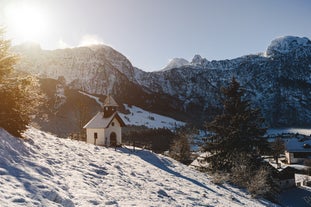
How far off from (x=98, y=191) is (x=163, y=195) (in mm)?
4146

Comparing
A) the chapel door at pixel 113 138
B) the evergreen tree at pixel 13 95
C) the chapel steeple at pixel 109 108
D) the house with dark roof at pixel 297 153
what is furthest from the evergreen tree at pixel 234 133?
the house with dark roof at pixel 297 153

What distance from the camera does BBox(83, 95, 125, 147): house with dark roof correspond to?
38.9 meters

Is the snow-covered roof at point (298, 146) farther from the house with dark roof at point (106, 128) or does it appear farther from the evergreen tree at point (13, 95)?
the evergreen tree at point (13, 95)

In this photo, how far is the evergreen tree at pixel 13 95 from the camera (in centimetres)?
1469

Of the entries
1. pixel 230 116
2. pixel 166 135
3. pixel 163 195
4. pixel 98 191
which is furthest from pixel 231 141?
pixel 166 135

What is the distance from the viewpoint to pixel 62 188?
412 inches

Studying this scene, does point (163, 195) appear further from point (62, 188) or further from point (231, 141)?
point (231, 141)

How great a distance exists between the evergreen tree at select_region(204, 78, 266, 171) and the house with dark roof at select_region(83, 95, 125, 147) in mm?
13761

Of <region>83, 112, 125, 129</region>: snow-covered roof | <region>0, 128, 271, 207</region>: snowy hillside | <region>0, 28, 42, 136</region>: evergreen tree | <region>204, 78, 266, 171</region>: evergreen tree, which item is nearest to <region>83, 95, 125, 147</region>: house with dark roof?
<region>83, 112, 125, 129</region>: snow-covered roof

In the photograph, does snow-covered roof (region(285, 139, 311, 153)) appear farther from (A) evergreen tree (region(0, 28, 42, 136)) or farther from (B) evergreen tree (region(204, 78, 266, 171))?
(A) evergreen tree (region(0, 28, 42, 136))

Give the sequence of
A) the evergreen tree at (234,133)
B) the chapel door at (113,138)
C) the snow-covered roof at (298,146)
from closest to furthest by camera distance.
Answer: the evergreen tree at (234,133) < the chapel door at (113,138) < the snow-covered roof at (298,146)

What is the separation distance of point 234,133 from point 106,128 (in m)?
17.7

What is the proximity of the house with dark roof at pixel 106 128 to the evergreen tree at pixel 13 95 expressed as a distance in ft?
74.6

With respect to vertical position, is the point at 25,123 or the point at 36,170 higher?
the point at 25,123
